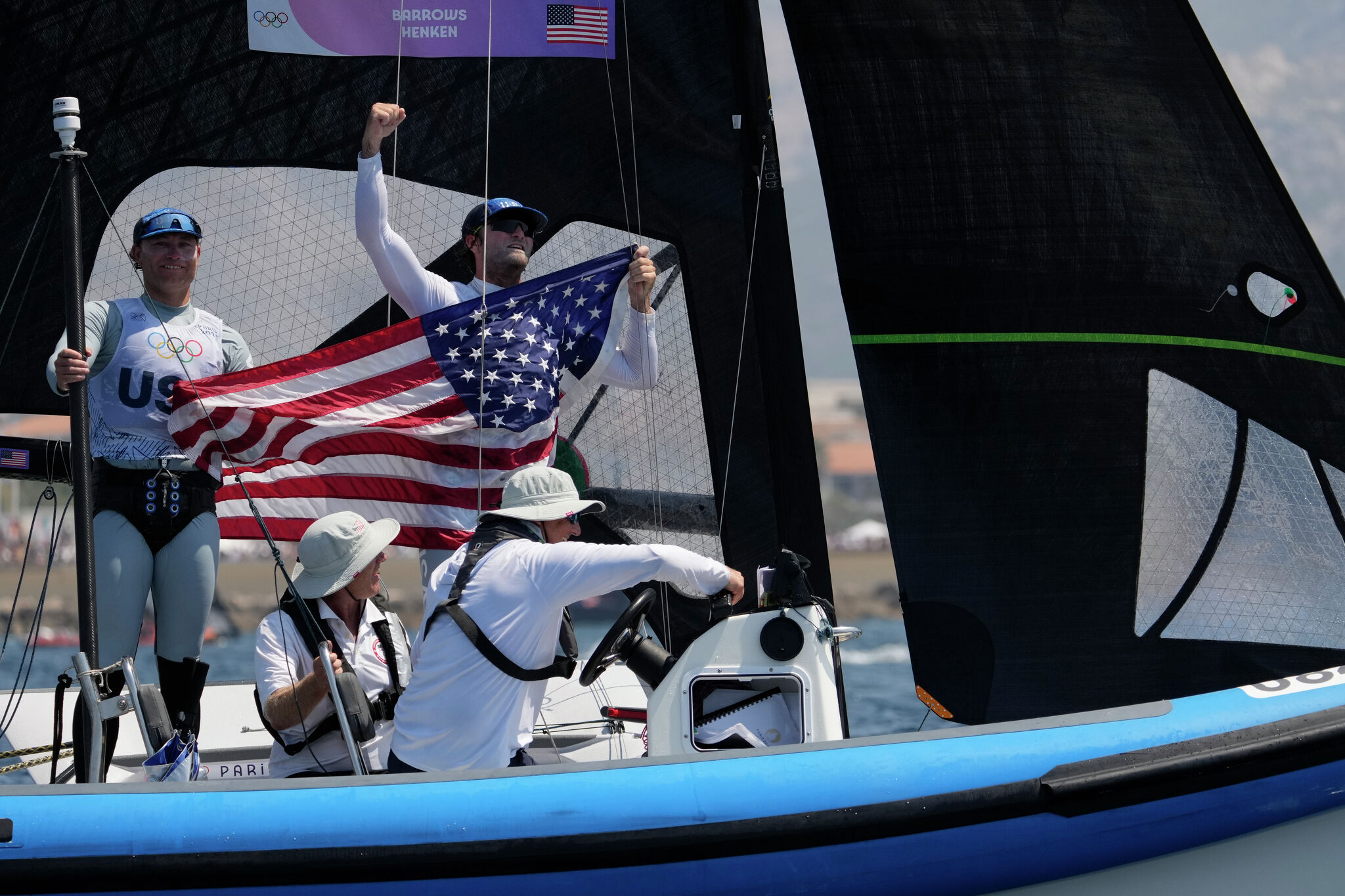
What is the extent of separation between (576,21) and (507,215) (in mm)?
817

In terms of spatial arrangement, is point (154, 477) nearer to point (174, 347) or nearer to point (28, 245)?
point (174, 347)

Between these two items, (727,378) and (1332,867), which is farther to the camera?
(727,378)

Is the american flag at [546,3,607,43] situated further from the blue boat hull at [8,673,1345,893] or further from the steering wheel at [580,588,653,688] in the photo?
the blue boat hull at [8,673,1345,893]

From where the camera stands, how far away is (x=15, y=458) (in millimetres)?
3752

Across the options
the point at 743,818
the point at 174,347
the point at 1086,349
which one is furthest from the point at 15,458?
the point at 1086,349

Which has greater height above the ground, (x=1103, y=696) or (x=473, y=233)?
(x=473, y=233)

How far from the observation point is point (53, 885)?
2.28 m

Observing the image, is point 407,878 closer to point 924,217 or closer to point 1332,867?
point 1332,867

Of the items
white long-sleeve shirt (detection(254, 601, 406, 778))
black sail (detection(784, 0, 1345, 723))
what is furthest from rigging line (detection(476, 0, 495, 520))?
black sail (detection(784, 0, 1345, 723))

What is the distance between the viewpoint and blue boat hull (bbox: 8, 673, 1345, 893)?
7.50 feet

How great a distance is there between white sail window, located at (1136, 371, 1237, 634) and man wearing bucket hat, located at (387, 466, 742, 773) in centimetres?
182

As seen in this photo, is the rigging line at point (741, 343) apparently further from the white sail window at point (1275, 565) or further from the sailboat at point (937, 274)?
the white sail window at point (1275, 565)

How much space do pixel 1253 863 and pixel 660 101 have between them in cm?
262

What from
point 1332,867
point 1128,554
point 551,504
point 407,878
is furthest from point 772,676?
point 1128,554
